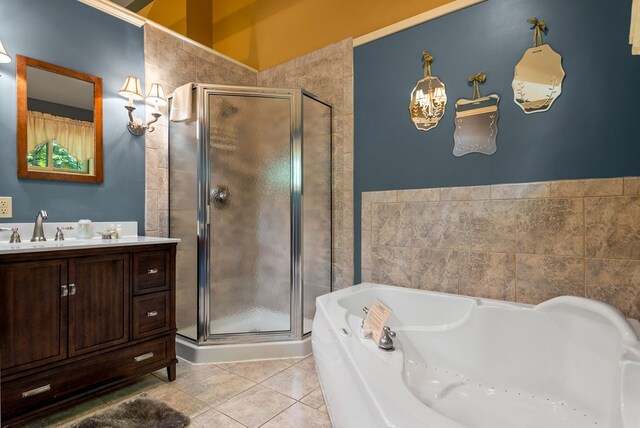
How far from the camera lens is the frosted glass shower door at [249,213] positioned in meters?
2.44

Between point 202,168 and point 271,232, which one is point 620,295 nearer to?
point 271,232

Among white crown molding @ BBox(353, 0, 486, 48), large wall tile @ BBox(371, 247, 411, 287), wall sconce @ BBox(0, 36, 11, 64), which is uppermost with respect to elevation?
white crown molding @ BBox(353, 0, 486, 48)

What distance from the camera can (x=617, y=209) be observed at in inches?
67.2

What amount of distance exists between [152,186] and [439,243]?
216 cm

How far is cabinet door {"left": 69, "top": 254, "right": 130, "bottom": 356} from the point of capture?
66.7 inches

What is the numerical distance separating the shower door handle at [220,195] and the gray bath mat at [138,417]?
1.29m

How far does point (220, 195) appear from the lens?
2438mm

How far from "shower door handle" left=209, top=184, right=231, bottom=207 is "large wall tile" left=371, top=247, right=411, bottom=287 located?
1.19 meters

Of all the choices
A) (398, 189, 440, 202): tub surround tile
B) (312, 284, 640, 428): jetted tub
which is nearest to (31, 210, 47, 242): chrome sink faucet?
(312, 284, 640, 428): jetted tub

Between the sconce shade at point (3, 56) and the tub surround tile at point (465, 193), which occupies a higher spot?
the sconce shade at point (3, 56)

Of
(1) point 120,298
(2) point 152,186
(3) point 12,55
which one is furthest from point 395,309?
(3) point 12,55

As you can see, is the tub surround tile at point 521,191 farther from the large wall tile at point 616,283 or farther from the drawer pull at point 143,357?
the drawer pull at point 143,357

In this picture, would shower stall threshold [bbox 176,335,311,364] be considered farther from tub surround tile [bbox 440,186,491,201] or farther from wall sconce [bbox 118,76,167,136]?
wall sconce [bbox 118,76,167,136]

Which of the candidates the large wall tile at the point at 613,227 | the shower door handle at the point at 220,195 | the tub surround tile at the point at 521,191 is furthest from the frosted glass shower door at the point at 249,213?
the large wall tile at the point at 613,227
